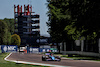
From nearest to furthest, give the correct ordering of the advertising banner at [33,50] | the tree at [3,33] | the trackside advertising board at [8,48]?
the trackside advertising board at [8,48]
the advertising banner at [33,50]
the tree at [3,33]

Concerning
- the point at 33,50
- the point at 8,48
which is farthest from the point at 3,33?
the point at 8,48

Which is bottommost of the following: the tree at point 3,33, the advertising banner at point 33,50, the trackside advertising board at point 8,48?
the advertising banner at point 33,50

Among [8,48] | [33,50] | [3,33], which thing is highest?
[3,33]

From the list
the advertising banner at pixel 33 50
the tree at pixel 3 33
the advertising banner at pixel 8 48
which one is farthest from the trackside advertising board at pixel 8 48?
the tree at pixel 3 33

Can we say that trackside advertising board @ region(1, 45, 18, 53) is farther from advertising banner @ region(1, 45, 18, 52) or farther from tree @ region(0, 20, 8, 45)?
tree @ region(0, 20, 8, 45)

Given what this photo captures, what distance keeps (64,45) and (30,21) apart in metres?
86.9

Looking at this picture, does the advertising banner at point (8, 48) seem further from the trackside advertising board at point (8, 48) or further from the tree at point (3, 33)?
the tree at point (3, 33)

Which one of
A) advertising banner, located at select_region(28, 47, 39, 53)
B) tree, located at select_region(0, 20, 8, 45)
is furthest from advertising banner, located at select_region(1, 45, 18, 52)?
tree, located at select_region(0, 20, 8, 45)

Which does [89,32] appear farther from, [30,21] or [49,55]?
[30,21]

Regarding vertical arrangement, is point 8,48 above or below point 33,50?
above

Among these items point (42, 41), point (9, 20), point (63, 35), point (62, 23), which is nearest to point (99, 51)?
point (62, 23)

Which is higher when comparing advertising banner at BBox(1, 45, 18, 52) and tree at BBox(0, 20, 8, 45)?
tree at BBox(0, 20, 8, 45)

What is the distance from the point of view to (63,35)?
51.1 metres

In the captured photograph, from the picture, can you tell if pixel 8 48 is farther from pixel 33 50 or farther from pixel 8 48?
pixel 33 50
